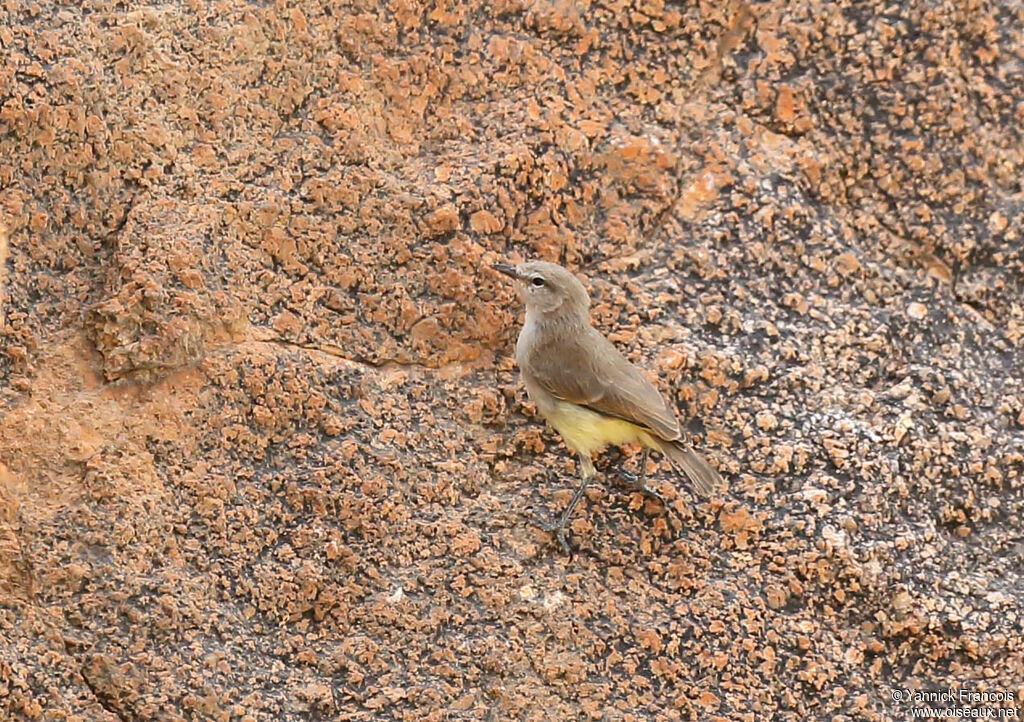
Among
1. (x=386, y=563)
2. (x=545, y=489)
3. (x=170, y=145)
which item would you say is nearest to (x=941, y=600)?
(x=545, y=489)

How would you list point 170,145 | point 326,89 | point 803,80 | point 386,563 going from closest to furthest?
1. point 386,563
2. point 170,145
3. point 326,89
4. point 803,80

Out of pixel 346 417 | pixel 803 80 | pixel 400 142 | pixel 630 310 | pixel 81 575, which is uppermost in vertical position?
pixel 803 80

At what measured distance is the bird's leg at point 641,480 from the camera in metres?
4.84

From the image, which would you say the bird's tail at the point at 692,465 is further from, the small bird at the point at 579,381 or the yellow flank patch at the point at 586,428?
the yellow flank patch at the point at 586,428

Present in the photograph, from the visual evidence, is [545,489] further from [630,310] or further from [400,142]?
[400,142]

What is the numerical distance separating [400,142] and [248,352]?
3.68 feet

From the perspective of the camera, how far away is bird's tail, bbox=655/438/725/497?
468cm

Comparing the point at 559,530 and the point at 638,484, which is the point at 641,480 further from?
the point at 559,530

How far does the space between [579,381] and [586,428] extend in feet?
0.60

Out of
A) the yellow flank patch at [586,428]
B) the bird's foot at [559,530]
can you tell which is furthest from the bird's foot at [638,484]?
the bird's foot at [559,530]

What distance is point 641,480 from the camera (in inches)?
193

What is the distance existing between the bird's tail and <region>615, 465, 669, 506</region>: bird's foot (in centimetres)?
15

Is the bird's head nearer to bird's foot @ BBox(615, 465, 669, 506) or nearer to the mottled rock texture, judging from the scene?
the mottled rock texture

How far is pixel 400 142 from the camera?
5180mm
